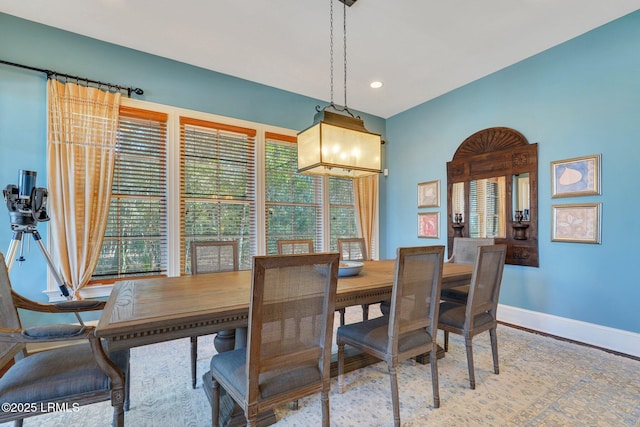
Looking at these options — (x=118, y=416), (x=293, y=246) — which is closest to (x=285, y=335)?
(x=118, y=416)

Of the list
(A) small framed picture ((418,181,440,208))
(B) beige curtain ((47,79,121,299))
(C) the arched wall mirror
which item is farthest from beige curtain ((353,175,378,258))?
(B) beige curtain ((47,79,121,299))

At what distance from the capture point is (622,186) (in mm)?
2594

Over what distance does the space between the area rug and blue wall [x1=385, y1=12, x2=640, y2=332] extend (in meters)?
0.57

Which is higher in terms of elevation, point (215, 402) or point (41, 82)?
point (41, 82)

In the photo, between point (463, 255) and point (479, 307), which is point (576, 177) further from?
point (479, 307)

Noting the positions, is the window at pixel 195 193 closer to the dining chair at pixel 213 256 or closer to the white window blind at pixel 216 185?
the white window blind at pixel 216 185

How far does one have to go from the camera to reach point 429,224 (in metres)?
4.30

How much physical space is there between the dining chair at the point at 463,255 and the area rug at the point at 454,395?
48cm

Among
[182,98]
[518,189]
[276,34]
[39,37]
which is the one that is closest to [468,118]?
[518,189]

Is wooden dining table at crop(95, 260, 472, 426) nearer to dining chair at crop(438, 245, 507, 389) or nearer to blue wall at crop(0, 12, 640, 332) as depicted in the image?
dining chair at crop(438, 245, 507, 389)

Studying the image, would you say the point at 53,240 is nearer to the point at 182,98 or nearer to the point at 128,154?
the point at 128,154

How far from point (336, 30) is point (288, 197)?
2.08 metres

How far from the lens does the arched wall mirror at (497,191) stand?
10.6 ft

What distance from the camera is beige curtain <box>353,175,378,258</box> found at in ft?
15.0
